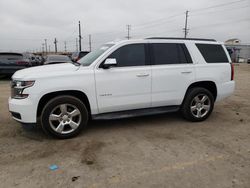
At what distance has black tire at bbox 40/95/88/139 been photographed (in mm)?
3709

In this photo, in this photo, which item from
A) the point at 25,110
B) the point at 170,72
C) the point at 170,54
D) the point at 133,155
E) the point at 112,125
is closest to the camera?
the point at 133,155

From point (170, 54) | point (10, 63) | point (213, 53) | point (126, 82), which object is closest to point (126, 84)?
point (126, 82)

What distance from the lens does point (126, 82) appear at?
162 inches

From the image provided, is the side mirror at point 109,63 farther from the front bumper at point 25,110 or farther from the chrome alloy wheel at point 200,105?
the chrome alloy wheel at point 200,105

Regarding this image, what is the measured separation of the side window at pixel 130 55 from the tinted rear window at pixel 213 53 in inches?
58.0

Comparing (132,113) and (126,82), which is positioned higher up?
(126,82)

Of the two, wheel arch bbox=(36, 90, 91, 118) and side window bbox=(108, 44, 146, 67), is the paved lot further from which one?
side window bbox=(108, 44, 146, 67)

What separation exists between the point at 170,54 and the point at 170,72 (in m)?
0.43

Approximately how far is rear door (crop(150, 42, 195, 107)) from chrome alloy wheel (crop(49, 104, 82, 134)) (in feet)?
5.45

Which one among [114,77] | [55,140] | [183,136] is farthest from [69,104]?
[183,136]

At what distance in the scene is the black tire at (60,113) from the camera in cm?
371

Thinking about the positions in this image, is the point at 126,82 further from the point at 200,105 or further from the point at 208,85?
the point at 208,85

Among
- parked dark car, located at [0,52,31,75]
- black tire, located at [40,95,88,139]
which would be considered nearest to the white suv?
black tire, located at [40,95,88,139]

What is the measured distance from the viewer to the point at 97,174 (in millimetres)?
2805
